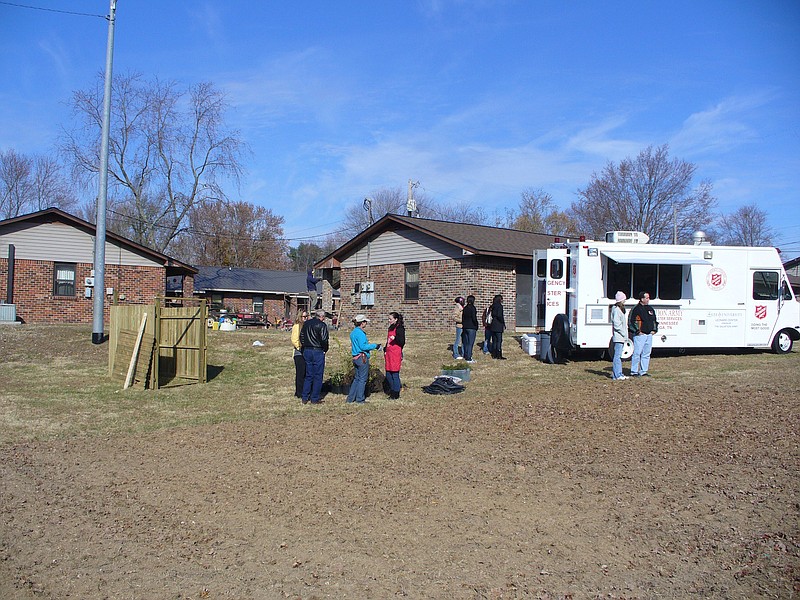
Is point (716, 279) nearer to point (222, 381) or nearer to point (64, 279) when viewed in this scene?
point (222, 381)

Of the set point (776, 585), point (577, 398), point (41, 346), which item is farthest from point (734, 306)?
point (41, 346)

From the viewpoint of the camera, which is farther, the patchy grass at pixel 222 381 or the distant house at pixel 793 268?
the distant house at pixel 793 268

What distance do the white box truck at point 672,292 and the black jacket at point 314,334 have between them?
609 centimetres

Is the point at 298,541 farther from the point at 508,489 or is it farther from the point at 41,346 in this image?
the point at 41,346

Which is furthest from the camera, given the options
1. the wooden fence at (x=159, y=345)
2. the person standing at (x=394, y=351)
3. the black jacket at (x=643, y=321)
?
the wooden fence at (x=159, y=345)

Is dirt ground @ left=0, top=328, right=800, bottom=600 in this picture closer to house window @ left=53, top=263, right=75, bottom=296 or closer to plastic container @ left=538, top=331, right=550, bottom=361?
plastic container @ left=538, top=331, right=550, bottom=361

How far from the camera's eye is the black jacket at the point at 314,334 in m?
11.6

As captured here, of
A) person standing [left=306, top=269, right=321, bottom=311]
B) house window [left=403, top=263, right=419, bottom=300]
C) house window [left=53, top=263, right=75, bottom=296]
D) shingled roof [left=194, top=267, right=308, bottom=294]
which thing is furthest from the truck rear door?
shingled roof [left=194, top=267, right=308, bottom=294]

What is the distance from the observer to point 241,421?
10625 mm

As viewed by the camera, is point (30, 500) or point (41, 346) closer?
point (30, 500)

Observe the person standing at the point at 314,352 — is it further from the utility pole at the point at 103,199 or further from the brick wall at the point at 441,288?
the brick wall at the point at 441,288

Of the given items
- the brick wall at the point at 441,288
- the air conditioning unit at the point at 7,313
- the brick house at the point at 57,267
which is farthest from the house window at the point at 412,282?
the air conditioning unit at the point at 7,313

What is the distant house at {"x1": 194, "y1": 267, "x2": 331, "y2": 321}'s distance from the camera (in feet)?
142

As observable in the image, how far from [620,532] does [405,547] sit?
176 centimetres
